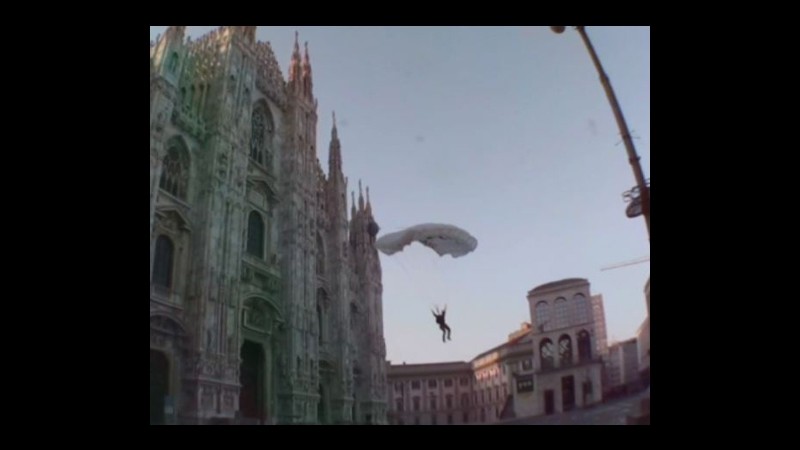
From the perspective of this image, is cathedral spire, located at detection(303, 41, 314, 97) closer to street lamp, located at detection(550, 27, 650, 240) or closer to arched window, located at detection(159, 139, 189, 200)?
arched window, located at detection(159, 139, 189, 200)

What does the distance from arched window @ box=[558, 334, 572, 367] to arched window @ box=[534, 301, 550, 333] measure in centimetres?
91

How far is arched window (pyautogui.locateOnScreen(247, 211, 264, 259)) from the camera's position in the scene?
21984 millimetres

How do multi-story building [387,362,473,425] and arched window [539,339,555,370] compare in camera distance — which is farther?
multi-story building [387,362,473,425]

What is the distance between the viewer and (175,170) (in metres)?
19.1

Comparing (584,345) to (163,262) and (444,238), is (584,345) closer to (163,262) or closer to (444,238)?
(444,238)

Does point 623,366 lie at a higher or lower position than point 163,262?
lower

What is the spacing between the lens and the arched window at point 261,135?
Answer: 2358 centimetres

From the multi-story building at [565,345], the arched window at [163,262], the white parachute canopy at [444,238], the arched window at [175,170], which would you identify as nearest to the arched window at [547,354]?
the multi-story building at [565,345]

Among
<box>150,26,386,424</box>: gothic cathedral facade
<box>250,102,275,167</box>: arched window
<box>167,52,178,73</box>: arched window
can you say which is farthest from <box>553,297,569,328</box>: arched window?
<box>167,52,178,73</box>: arched window

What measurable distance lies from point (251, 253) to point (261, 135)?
16.9 ft

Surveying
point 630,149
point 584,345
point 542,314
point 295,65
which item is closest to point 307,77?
point 295,65
